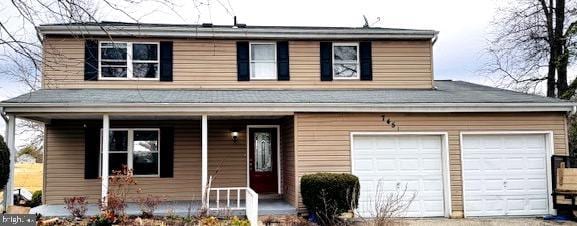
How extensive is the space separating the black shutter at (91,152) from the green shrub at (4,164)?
2625 millimetres

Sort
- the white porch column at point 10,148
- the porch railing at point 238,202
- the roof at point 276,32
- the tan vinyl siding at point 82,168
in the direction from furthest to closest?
the roof at point 276,32 → the tan vinyl siding at point 82,168 → the white porch column at point 10,148 → the porch railing at point 238,202

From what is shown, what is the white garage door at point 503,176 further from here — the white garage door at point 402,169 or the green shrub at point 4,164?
the green shrub at point 4,164

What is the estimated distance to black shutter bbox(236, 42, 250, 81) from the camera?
47.9 ft

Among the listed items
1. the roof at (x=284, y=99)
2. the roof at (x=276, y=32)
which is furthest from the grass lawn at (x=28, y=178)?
the roof at (x=276, y=32)

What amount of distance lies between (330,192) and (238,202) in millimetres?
2206

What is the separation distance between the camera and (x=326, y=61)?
48.9 ft

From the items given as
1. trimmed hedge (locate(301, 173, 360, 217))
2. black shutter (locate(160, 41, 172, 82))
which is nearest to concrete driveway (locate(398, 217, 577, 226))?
trimmed hedge (locate(301, 173, 360, 217))

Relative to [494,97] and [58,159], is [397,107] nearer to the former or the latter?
[494,97]

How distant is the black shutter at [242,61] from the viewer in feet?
47.9

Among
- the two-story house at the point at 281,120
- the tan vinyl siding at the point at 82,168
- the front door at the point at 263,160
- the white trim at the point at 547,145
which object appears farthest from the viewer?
the front door at the point at 263,160

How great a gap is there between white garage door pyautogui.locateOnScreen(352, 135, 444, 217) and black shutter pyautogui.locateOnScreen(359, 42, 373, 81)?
3.03 meters

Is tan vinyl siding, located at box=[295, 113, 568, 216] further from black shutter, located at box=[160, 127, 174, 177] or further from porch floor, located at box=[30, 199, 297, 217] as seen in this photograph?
black shutter, located at box=[160, 127, 174, 177]

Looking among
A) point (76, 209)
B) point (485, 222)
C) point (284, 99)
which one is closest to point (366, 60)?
point (284, 99)

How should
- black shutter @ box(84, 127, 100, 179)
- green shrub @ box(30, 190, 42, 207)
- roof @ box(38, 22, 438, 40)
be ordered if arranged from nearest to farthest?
black shutter @ box(84, 127, 100, 179), roof @ box(38, 22, 438, 40), green shrub @ box(30, 190, 42, 207)
